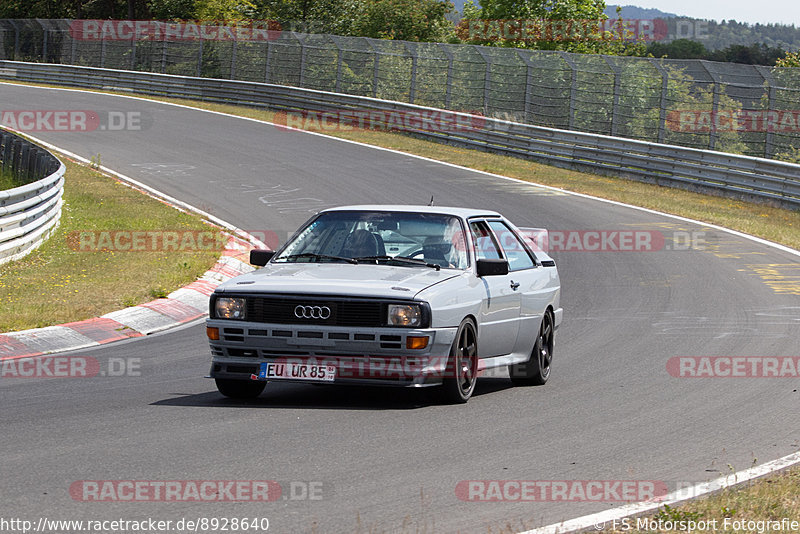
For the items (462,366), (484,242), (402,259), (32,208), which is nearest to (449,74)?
(32,208)

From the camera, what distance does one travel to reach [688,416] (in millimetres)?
8328

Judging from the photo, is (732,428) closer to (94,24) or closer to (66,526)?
(66,526)

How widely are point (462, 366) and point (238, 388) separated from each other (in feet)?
5.57

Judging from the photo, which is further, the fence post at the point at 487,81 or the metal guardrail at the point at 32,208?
the fence post at the point at 487,81

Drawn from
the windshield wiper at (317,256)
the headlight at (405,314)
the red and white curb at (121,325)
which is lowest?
the red and white curb at (121,325)

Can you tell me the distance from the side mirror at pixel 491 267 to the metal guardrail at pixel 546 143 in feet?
55.4

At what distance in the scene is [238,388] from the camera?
8469 millimetres

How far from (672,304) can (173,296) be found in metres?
6.41

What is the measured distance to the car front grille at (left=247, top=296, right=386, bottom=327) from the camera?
788 centimetres

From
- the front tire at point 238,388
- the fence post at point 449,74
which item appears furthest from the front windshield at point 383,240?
the fence post at point 449,74

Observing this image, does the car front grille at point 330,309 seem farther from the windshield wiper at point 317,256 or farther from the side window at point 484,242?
the side window at point 484,242

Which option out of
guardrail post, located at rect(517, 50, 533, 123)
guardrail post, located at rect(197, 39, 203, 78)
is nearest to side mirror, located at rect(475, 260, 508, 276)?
guardrail post, located at rect(517, 50, 533, 123)

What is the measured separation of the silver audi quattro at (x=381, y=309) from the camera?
7887 millimetres

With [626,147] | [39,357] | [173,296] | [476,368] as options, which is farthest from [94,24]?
[476,368]
